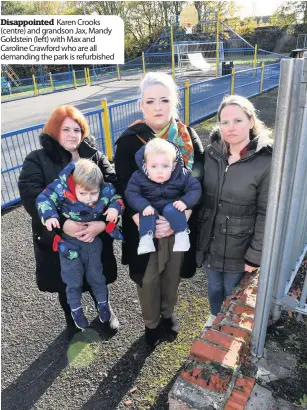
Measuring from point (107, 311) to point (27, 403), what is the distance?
85 cm

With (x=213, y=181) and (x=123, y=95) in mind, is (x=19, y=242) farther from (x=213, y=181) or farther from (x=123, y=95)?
(x=123, y=95)

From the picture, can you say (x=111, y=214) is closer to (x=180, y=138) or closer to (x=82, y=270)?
(x=82, y=270)

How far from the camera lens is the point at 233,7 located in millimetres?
36719

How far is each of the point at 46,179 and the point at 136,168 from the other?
2.21ft

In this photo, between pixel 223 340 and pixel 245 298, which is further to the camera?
pixel 245 298

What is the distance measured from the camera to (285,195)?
1.50 meters

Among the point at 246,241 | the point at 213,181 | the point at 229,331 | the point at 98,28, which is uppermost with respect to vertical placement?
the point at 98,28

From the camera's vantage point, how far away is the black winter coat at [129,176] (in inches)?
89.7

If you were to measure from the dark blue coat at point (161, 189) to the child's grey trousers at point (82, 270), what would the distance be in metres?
0.56

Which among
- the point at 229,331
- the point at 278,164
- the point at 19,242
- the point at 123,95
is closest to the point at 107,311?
the point at 229,331

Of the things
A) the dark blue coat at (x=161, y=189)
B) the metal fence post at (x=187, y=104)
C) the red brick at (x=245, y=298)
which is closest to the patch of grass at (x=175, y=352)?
the red brick at (x=245, y=298)

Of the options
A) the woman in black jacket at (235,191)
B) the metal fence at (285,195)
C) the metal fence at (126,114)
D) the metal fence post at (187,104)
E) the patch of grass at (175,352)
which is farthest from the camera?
the metal fence post at (187,104)

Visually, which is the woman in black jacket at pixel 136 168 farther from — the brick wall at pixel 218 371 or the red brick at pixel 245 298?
the brick wall at pixel 218 371
